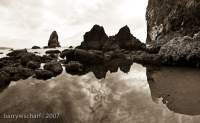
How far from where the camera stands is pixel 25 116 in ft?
54.4

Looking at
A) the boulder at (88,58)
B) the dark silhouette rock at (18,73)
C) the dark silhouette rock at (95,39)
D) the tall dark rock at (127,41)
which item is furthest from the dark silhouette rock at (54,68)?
the tall dark rock at (127,41)

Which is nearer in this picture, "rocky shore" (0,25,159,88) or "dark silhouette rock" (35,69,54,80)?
"dark silhouette rock" (35,69,54,80)

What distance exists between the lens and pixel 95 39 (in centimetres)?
6206

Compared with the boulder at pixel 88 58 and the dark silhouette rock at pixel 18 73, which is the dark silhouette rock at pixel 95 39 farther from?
the dark silhouette rock at pixel 18 73

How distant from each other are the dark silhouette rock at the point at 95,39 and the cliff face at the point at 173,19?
43.3 feet

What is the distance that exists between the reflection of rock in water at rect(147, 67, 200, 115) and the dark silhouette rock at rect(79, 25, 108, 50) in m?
28.8

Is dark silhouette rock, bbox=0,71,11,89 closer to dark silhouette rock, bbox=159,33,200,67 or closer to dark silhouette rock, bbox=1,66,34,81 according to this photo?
dark silhouette rock, bbox=1,66,34,81

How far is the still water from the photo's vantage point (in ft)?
53.4

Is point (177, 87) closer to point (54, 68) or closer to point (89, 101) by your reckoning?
point (89, 101)

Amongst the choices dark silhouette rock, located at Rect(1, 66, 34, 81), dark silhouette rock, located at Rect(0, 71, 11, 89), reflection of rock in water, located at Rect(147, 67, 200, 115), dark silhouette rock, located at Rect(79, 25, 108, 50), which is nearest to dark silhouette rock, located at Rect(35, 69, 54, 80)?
dark silhouette rock, located at Rect(1, 66, 34, 81)

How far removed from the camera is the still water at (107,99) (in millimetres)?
16289

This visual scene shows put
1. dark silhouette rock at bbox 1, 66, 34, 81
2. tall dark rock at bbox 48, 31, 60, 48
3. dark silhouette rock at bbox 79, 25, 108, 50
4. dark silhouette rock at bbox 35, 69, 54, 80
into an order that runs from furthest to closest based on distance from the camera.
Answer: tall dark rock at bbox 48, 31, 60, 48 → dark silhouette rock at bbox 79, 25, 108, 50 → dark silhouette rock at bbox 35, 69, 54, 80 → dark silhouette rock at bbox 1, 66, 34, 81

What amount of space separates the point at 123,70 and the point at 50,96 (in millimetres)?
14991

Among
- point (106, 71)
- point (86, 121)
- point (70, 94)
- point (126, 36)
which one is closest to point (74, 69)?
point (106, 71)
